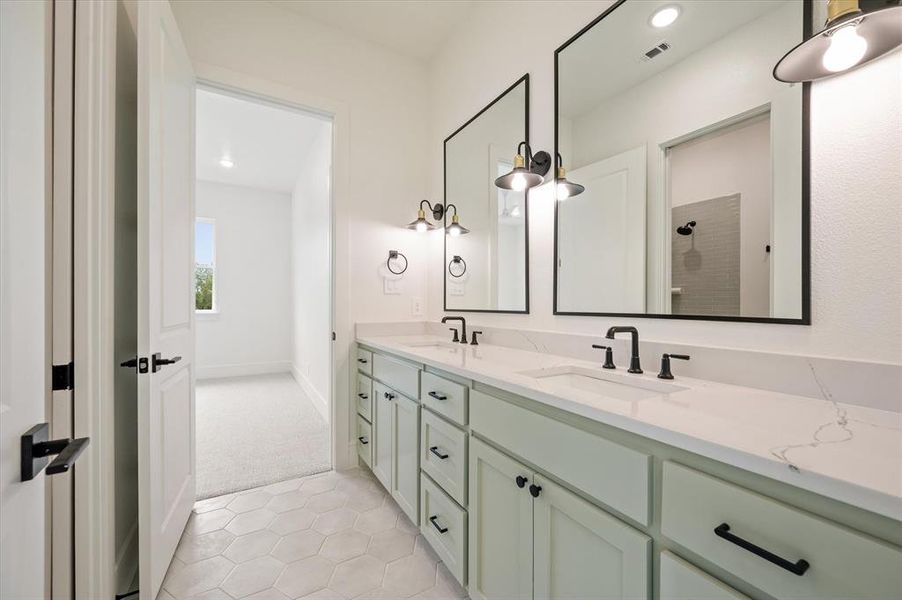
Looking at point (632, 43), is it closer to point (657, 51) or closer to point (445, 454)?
point (657, 51)

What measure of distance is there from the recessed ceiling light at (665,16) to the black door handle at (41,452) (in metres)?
1.94

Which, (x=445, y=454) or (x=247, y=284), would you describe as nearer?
(x=445, y=454)

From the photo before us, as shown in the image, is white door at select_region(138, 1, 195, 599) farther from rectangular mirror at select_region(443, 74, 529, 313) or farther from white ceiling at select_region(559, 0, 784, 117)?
white ceiling at select_region(559, 0, 784, 117)

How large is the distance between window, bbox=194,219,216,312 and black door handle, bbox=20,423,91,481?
5.19m

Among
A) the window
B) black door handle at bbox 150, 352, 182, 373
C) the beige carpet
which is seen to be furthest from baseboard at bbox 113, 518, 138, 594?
the window

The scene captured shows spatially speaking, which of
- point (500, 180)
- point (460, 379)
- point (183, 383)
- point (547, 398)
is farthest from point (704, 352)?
point (183, 383)

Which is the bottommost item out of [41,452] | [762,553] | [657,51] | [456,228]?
[762,553]

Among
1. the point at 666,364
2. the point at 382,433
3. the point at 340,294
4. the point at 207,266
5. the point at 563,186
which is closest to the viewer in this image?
the point at 666,364

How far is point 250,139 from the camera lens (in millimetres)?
3705

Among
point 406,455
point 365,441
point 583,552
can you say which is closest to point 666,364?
point 583,552

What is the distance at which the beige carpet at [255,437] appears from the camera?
7.61 ft

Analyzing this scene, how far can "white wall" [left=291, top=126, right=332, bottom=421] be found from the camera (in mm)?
3303

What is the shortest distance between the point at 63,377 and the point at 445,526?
4.40 ft

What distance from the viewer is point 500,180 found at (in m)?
1.70
